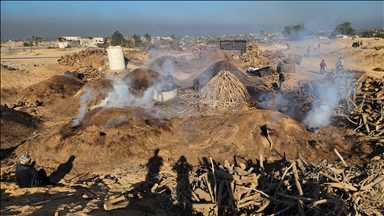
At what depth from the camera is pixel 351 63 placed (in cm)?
2258

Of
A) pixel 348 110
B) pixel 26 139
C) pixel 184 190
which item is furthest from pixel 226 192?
pixel 26 139

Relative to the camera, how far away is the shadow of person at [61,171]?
715 cm

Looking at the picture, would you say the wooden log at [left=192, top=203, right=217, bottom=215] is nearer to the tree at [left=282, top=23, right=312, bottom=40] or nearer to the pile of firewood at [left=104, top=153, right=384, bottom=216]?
the pile of firewood at [left=104, top=153, right=384, bottom=216]

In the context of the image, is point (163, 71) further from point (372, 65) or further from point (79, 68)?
point (372, 65)

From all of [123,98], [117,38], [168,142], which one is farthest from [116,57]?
[117,38]

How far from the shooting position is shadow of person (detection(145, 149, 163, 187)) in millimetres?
6841

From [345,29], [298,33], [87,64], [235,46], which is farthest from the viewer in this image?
[298,33]

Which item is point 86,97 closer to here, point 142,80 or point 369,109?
point 142,80

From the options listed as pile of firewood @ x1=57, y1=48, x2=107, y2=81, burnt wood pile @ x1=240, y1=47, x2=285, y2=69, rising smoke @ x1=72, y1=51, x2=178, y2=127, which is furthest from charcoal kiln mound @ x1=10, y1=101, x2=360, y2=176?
burnt wood pile @ x1=240, y1=47, x2=285, y2=69

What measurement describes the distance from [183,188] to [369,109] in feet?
22.9

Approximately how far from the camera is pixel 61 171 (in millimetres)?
7645

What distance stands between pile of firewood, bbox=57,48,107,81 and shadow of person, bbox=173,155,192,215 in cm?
1369

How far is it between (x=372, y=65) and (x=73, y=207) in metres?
23.8

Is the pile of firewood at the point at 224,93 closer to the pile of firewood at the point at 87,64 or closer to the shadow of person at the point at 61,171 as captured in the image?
the shadow of person at the point at 61,171
